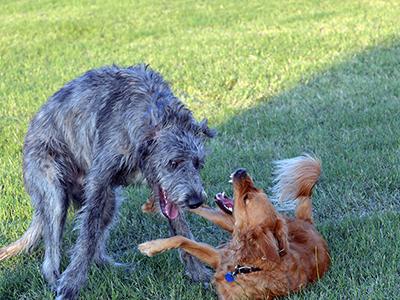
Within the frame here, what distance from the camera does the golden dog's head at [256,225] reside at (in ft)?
13.8

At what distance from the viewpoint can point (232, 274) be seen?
4.23m

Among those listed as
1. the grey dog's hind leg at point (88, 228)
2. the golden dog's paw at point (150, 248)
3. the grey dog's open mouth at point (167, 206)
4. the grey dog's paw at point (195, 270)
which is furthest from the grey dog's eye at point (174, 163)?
the grey dog's paw at point (195, 270)

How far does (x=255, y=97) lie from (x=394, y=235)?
14.0ft

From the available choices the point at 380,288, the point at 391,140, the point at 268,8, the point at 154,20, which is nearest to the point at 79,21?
the point at 154,20

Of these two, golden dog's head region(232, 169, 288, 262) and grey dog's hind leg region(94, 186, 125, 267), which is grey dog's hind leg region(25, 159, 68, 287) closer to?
grey dog's hind leg region(94, 186, 125, 267)

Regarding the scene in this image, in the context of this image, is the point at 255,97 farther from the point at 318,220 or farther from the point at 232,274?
the point at 232,274

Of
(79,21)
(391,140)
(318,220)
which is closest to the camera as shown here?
(318,220)

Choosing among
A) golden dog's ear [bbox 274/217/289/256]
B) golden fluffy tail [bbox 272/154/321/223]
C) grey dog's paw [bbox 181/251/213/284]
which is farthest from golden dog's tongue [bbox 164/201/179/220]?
golden fluffy tail [bbox 272/154/321/223]

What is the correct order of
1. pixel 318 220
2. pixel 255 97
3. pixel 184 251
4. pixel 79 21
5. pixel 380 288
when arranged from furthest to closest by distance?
pixel 79 21 < pixel 255 97 < pixel 318 220 < pixel 184 251 < pixel 380 288

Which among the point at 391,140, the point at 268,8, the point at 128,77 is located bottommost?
the point at 268,8

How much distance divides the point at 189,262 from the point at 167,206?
44 centimetres

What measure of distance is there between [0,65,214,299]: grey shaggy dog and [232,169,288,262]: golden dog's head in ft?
0.90

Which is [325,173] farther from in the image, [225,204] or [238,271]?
[238,271]

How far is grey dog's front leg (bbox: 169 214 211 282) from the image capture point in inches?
182
